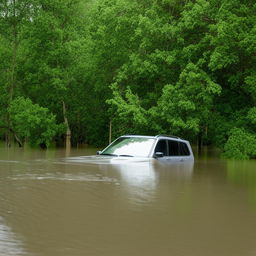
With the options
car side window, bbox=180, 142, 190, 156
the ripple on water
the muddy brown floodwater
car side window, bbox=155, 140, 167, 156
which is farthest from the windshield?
the ripple on water

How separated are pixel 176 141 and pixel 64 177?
5.77 metres

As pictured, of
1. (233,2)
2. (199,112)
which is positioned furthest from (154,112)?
(233,2)

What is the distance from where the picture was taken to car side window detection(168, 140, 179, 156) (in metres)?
19.4

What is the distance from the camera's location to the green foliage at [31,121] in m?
51.0

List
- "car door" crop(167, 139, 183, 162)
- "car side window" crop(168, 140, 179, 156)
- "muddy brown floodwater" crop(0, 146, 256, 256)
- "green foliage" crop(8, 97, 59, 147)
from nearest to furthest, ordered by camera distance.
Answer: "muddy brown floodwater" crop(0, 146, 256, 256)
"car door" crop(167, 139, 183, 162)
"car side window" crop(168, 140, 179, 156)
"green foliage" crop(8, 97, 59, 147)

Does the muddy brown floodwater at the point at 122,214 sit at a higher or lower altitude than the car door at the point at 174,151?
lower

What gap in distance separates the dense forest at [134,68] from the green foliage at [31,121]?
0.10 metres

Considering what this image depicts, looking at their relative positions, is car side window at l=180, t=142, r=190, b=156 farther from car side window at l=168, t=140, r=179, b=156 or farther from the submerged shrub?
the submerged shrub

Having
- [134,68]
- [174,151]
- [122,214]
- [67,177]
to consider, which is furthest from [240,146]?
[122,214]

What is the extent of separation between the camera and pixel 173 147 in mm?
19656

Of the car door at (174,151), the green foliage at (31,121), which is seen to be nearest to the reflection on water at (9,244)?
the car door at (174,151)

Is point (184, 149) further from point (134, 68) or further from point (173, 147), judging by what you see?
point (134, 68)

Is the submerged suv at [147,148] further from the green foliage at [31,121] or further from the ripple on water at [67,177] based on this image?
the green foliage at [31,121]

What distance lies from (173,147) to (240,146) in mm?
17410
